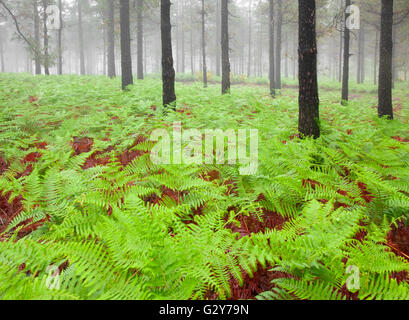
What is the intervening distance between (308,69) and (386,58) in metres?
4.78

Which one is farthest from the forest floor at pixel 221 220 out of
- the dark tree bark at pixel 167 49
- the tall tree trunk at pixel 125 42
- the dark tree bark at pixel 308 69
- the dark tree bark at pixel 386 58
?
the tall tree trunk at pixel 125 42

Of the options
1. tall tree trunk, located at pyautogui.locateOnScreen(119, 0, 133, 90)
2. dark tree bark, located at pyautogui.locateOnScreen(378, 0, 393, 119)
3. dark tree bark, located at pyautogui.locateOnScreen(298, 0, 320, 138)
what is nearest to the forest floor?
dark tree bark, located at pyautogui.locateOnScreen(298, 0, 320, 138)

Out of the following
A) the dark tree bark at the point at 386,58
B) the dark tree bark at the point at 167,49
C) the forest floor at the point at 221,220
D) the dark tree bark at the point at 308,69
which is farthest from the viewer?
the dark tree bark at the point at 386,58

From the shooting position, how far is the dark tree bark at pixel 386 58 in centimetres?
726

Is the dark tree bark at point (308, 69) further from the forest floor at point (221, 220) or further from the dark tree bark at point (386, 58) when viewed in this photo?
the dark tree bark at point (386, 58)

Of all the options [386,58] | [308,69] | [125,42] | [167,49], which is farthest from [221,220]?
[125,42]

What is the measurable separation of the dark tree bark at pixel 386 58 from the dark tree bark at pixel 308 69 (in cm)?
413

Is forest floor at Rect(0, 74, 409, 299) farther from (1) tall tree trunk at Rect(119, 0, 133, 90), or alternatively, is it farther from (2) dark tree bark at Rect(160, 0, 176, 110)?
(1) tall tree trunk at Rect(119, 0, 133, 90)

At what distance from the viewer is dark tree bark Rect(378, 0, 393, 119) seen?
7258 millimetres

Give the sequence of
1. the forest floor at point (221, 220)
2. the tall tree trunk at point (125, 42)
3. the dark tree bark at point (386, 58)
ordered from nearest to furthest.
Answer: the forest floor at point (221, 220), the dark tree bark at point (386, 58), the tall tree trunk at point (125, 42)

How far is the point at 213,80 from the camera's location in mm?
27500

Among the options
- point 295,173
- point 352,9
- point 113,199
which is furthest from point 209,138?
point 352,9

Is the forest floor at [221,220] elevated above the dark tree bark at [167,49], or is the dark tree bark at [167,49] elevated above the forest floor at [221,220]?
the dark tree bark at [167,49]

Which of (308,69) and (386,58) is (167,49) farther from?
(386,58)
